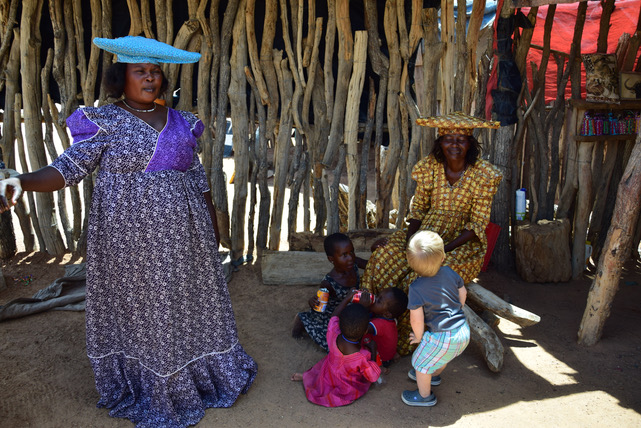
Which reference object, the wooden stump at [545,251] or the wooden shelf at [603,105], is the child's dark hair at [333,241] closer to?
the wooden stump at [545,251]

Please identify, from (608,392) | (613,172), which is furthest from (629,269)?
(608,392)

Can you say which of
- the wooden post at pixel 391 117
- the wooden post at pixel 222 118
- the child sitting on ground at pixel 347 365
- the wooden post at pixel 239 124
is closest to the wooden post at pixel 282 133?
the wooden post at pixel 239 124

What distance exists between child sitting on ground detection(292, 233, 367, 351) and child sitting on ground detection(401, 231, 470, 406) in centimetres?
86

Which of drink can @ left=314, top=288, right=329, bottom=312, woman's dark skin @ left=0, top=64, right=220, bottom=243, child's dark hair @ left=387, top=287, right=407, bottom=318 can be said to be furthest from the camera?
drink can @ left=314, top=288, right=329, bottom=312

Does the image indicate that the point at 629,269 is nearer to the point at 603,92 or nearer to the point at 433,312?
the point at 603,92

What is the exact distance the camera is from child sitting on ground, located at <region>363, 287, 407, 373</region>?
3166mm

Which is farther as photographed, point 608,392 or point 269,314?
point 269,314

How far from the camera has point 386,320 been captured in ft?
10.6

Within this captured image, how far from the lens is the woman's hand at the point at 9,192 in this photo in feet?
7.01

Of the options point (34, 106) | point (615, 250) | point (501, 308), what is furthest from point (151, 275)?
point (34, 106)

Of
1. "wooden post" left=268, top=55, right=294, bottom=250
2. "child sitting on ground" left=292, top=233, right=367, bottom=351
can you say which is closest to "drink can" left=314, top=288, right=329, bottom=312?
"child sitting on ground" left=292, top=233, right=367, bottom=351

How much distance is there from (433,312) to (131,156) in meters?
1.74

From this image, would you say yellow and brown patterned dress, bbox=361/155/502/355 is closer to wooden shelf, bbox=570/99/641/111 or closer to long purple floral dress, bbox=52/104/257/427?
long purple floral dress, bbox=52/104/257/427

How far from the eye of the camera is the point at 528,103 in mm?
4801
